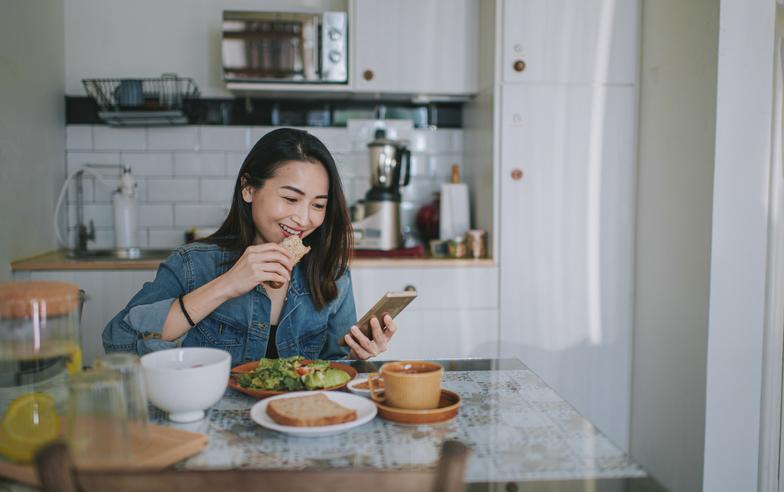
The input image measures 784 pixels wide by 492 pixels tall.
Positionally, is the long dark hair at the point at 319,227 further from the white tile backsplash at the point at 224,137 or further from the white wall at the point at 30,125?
the white tile backsplash at the point at 224,137

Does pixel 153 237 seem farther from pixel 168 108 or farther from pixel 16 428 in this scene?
pixel 16 428

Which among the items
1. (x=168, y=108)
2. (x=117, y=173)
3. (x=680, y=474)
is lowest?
(x=680, y=474)

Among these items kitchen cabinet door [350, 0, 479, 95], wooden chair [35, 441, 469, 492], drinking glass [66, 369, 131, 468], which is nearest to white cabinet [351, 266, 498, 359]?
kitchen cabinet door [350, 0, 479, 95]

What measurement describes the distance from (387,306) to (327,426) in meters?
0.46

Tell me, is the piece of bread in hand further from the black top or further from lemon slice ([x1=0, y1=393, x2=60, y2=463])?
lemon slice ([x1=0, y1=393, x2=60, y2=463])

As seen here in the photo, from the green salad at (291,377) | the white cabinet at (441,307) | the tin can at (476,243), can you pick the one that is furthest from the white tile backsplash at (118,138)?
the green salad at (291,377)

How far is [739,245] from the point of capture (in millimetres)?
2285

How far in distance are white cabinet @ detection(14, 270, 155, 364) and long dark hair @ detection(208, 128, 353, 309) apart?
116cm

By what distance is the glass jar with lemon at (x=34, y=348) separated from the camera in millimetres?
966

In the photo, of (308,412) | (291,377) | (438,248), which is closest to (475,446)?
(308,412)

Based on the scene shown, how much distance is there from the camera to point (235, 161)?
11.2 ft

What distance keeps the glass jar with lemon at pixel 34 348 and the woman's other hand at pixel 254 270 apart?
17.8 inches

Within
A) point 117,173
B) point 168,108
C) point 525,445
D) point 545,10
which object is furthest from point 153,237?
point 525,445

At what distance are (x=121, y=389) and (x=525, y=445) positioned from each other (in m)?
0.57
